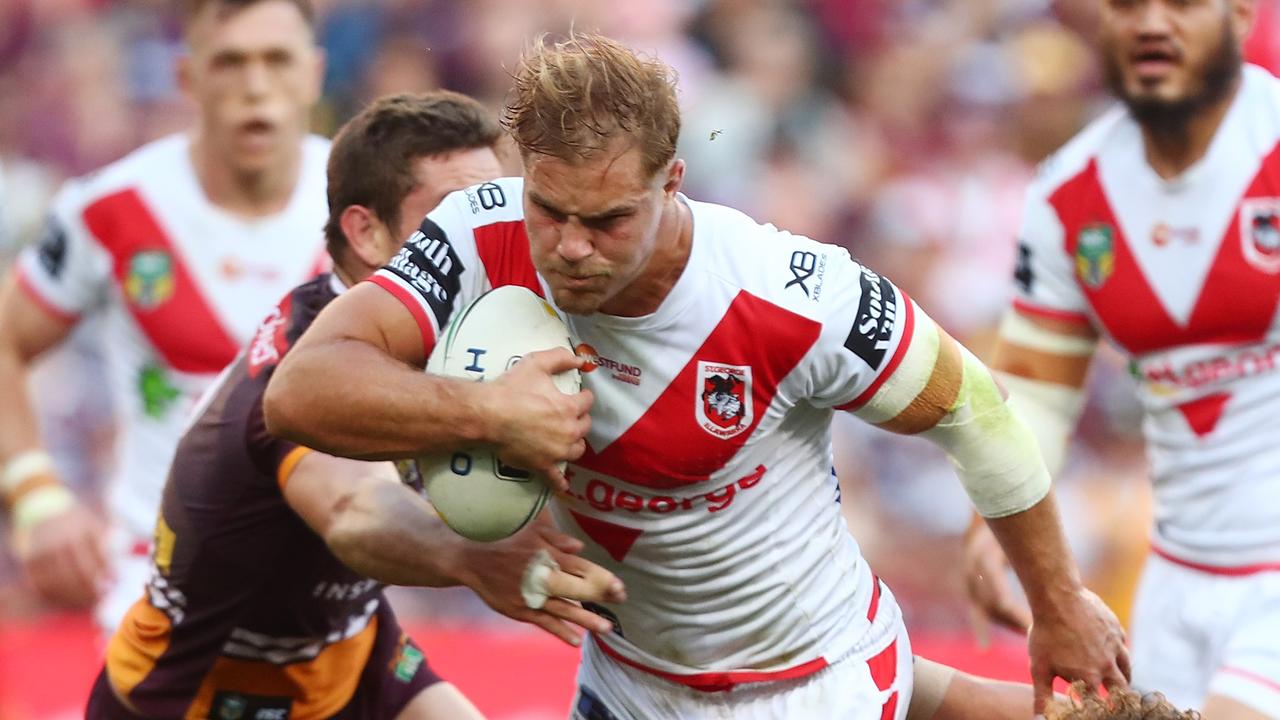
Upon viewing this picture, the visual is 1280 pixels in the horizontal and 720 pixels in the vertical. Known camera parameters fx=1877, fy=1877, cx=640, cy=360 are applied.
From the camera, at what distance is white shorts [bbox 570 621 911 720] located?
4.21 meters

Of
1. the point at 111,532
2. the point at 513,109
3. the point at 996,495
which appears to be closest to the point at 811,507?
the point at 996,495

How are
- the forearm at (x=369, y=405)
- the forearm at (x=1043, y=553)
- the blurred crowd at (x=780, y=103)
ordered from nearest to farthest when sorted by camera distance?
the forearm at (x=369, y=405), the forearm at (x=1043, y=553), the blurred crowd at (x=780, y=103)

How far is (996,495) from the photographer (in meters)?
4.09

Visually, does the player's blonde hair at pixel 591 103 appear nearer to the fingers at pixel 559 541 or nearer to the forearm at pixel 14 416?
the fingers at pixel 559 541

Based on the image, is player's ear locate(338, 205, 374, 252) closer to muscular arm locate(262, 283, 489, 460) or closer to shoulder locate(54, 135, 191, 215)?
muscular arm locate(262, 283, 489, 460)

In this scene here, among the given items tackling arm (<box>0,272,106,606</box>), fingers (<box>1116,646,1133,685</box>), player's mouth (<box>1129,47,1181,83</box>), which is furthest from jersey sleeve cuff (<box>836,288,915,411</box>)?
tackling arm (<box>0,272,106,606</box>)

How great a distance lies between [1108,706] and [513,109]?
1629 mm

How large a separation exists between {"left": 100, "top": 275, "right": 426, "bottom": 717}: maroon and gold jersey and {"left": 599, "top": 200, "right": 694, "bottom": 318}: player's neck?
1045 mm

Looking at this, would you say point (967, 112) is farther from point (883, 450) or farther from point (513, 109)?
point (513, 109)

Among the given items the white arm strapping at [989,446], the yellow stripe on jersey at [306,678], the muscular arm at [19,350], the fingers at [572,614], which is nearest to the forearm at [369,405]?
the fingers at [572,614]

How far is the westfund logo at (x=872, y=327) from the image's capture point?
3857 millimetres

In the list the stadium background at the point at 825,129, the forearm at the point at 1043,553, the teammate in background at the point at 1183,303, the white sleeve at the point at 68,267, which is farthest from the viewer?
the stadium background at the point at 825,129

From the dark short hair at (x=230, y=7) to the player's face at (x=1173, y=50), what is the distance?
2.96 meters

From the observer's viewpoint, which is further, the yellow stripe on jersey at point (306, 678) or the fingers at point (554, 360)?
the yellow stripe on jersey at point (306, 678)
